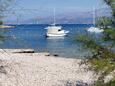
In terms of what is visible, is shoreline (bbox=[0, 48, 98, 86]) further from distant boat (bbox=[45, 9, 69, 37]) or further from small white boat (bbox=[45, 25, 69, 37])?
small white boat (bbox=[45, 25, 69, 37])

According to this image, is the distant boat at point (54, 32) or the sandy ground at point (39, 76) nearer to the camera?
the sandy ground at point (39, 76)

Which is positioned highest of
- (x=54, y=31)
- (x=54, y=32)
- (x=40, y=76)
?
(x=40, y=76)

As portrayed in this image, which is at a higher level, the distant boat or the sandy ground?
the sandy ground

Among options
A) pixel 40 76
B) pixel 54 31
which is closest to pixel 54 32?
pixel 54 31

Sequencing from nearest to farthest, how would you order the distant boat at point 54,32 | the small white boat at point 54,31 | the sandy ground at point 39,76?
1. the sandy ground at point 39,76
2. the distant boat at point 54,32
3. the small white boat at point 54,31

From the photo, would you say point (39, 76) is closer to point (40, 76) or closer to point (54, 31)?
point (40, 76)

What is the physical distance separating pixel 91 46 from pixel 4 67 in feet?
12.6

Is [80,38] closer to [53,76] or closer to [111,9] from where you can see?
[111,9]

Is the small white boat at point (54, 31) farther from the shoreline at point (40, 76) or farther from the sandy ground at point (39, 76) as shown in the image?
the sandy ground at point (39, 76)

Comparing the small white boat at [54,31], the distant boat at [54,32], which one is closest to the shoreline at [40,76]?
the distant boat at [54,32]

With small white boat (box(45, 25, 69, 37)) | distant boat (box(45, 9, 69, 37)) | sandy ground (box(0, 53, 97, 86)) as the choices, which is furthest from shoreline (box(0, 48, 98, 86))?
small white boat (box(45, 25, 69, 37))

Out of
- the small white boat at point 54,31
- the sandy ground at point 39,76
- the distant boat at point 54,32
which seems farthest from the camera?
the small white boat at point 54,31

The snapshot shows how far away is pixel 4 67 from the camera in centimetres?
1275

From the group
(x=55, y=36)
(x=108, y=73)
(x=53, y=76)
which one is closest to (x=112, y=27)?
(x=108, y=73)
